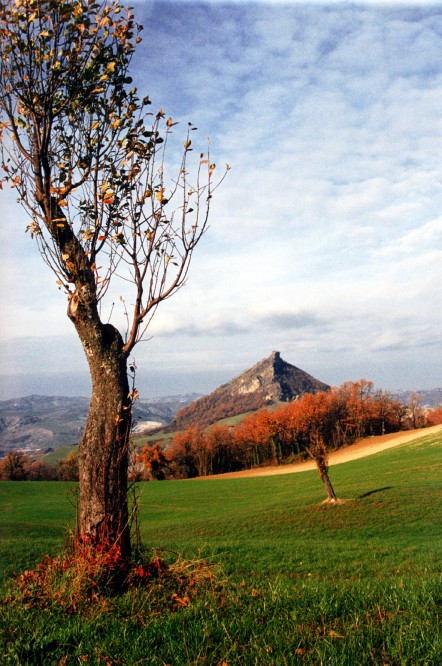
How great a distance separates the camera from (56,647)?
3.86 metres

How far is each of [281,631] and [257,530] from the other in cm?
2181

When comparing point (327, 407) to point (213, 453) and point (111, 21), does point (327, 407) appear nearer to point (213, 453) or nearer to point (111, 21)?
point (213, 453)

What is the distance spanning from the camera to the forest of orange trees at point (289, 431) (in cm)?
8456

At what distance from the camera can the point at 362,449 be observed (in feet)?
231

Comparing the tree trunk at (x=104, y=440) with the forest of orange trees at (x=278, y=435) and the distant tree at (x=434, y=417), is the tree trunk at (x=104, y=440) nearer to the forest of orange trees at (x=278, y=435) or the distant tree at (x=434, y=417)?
the forest of orange trees at (x=278, y=435)

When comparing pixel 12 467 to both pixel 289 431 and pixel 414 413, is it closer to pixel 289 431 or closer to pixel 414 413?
pixel 289 431

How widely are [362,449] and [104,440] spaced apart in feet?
233

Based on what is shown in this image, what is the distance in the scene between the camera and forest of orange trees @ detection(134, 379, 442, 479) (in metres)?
84.6

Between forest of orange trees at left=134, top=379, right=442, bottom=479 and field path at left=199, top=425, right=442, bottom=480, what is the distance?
5.30 m

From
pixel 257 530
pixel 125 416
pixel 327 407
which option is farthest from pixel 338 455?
pixel 125 416

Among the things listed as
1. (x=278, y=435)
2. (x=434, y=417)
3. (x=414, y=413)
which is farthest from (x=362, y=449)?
(x=434, y=417)

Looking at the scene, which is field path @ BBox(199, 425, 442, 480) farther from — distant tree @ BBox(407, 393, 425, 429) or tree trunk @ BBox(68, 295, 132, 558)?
tree trunk @ BBox(68, 295, 132, 558)

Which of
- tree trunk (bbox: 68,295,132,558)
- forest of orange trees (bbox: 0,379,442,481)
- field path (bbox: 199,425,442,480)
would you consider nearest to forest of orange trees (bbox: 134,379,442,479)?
forest of orange trees (bbox: 0,379,442,481)

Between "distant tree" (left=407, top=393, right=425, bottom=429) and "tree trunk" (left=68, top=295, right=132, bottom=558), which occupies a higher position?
"tree trunk" (left=68, top=295, right=132, bottom=558)
